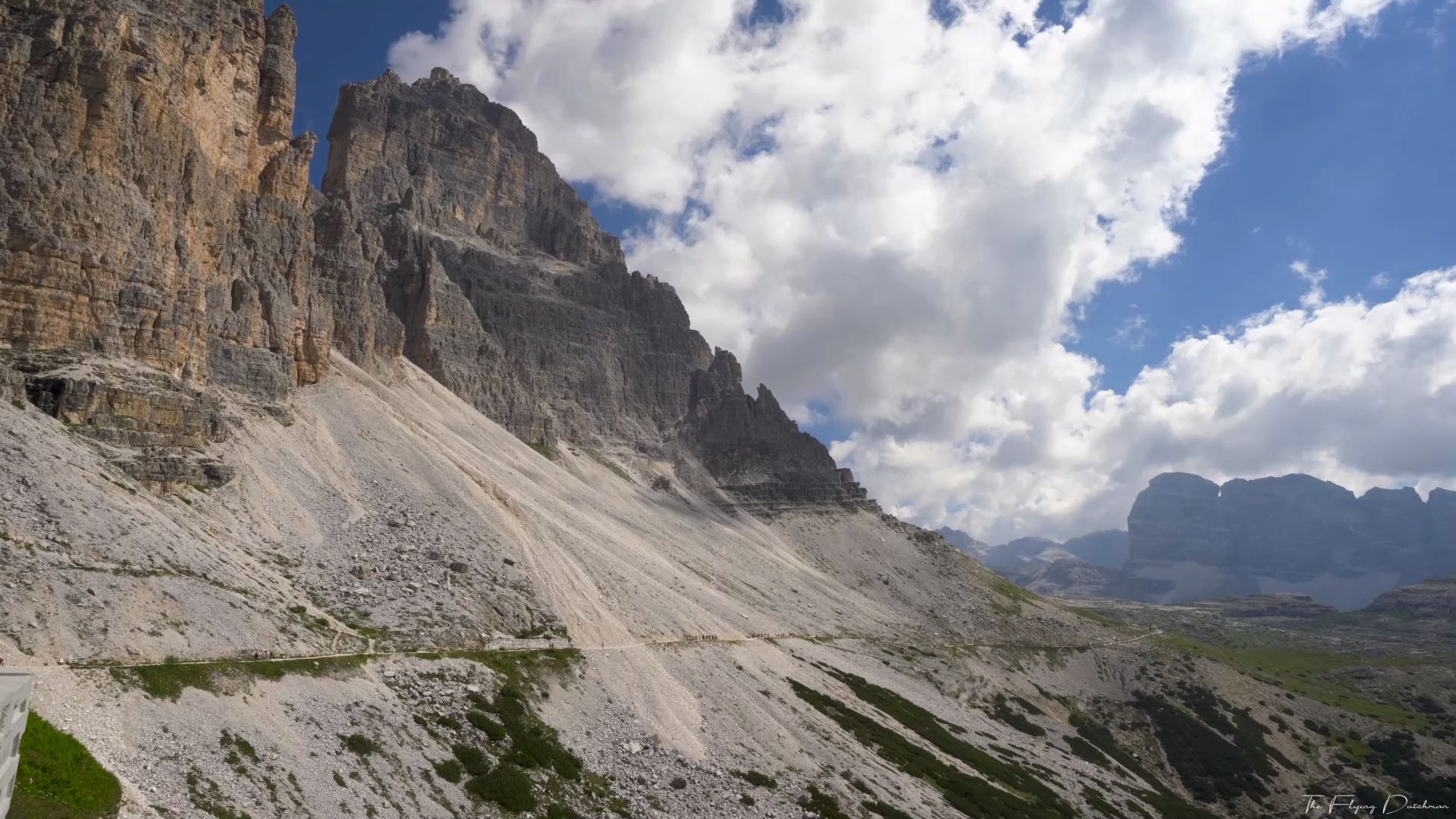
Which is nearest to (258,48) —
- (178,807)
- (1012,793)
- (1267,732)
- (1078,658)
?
(178,807)

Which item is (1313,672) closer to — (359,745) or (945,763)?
(945,763)

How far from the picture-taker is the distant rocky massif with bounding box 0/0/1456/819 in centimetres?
3766

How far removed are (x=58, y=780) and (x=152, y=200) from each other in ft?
212

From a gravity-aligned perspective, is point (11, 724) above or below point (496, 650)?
above

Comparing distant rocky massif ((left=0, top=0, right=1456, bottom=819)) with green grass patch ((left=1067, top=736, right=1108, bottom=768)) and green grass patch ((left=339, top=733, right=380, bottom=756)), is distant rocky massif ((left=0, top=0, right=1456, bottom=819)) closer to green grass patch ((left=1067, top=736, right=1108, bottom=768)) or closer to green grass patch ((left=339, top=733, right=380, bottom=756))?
green grass patch ((left=339, top=733, right=380, bottom=756))

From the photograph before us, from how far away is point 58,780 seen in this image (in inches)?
987

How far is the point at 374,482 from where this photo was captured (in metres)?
79.8

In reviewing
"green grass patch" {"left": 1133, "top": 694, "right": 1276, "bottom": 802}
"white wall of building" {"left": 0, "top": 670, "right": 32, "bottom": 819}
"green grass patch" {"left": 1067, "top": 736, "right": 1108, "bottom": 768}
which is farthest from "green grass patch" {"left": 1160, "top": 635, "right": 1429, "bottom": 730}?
"white wall of building" {"left": 0, "top": 670, "right": 32, "bottom": 819}

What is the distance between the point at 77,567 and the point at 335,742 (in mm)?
16229

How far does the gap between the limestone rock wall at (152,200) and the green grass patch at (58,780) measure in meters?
46.7

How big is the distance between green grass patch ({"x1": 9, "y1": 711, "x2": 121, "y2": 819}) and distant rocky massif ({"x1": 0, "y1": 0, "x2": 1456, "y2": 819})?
113 mm

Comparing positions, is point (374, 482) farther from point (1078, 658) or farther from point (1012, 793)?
point (1078, 658)

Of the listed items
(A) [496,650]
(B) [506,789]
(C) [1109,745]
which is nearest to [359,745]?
(B) [506,789]
